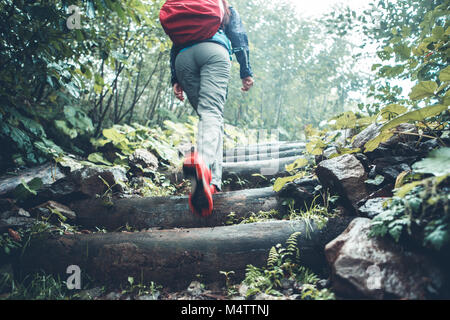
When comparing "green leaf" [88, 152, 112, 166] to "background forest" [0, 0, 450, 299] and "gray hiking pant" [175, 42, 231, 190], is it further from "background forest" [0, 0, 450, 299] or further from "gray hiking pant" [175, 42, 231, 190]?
"gray hiking pant" [175, 42, 231, 190]

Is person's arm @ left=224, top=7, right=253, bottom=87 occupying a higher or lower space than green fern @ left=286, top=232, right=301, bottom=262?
higher

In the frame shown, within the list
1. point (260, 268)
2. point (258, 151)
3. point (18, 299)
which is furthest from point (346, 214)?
point (258, 151)

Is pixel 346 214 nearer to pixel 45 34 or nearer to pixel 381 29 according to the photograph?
pixel 45 34

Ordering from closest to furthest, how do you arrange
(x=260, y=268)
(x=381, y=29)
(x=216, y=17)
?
(x=260, y=268) < (x=216, y=17) < (x=381, y=29)

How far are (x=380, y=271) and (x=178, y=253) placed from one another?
1.28 meters

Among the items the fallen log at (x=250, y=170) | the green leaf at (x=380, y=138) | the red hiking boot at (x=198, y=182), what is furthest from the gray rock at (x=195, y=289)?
the fallen log at (x=250, y=170)

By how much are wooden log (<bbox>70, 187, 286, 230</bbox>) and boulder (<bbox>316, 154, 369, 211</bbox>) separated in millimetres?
475

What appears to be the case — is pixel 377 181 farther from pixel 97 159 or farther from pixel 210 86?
pixel 97 159

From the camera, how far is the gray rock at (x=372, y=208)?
66.2 inches

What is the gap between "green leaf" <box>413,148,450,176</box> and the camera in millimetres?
1302

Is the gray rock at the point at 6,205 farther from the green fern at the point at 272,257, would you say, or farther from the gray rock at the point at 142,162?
the green fern at the point at 272,257

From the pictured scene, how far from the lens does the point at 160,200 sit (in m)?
2.73

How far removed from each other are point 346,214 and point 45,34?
10.5 feet

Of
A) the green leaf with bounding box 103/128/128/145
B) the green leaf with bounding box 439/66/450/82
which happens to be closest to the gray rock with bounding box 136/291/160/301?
the green leaf with bounding box 439/66/450/82
